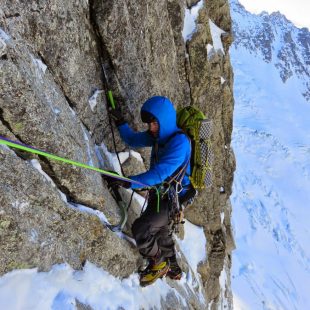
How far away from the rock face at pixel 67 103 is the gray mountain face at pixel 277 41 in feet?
293

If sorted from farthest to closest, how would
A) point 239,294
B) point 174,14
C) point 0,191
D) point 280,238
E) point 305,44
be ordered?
point 305,44 < point 280,238 < point 239,294 < point 174,14 < point 0,191

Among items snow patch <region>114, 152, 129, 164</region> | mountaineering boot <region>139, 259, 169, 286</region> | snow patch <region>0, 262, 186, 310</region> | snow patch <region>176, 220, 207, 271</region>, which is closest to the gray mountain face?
snow patch <region>176, 220, 207, 271</region>

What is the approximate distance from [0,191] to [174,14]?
6.24 meters

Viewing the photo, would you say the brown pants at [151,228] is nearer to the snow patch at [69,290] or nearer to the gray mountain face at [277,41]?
the snow patch at [69,290]

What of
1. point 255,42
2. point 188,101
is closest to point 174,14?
point 188,101

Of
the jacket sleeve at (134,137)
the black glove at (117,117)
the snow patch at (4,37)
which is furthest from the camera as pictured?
the black glove at (117,117)

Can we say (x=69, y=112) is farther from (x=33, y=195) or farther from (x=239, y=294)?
(x=239, y=294)

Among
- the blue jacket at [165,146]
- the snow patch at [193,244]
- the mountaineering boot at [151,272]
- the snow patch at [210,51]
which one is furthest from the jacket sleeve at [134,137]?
the snow patch at [210,51]

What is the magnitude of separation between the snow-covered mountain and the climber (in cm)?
1835

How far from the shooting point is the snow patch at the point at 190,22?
8.91 m

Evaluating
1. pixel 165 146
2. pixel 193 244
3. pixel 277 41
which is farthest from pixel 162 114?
pixel 277 41

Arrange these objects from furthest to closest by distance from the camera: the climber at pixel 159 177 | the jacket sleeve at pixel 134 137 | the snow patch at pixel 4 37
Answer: the jacket sleeve at pixel 134 137 → the climber at pixel 159 177 → the snow patch at pixel 4 37

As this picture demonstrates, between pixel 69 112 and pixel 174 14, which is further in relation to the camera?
pixel 174 14

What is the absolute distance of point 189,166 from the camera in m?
5.54
